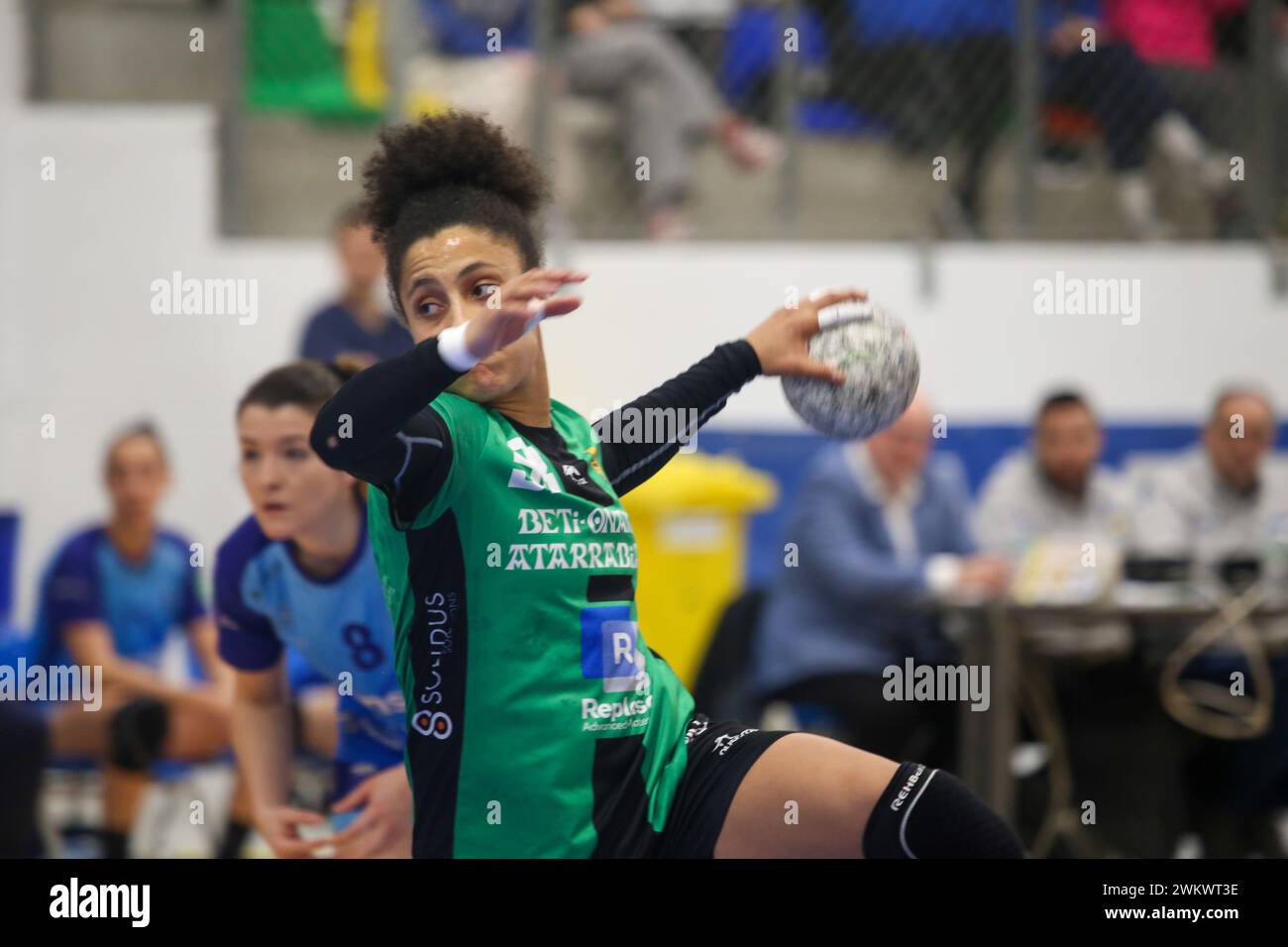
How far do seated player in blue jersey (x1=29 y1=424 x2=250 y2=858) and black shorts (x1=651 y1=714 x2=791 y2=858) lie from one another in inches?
126

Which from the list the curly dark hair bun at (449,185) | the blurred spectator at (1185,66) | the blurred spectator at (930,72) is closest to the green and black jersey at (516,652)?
the curly dark hair bun at (449,185)

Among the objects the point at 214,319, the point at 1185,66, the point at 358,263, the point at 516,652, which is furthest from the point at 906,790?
the point at 1185,66

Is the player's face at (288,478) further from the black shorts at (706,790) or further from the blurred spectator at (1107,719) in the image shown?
the blurred spectator at (1107,719)

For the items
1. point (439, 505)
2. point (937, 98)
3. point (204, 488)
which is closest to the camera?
point (439, 505)

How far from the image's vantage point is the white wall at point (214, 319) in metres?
7.38

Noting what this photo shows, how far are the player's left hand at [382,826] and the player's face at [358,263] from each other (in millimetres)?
3204

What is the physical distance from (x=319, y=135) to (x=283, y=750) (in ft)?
14.5

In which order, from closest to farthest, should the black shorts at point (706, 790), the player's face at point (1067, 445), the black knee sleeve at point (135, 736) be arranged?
the black shorts at point (706, 790)
the black knee sleeve at point (135, 736)
the player's face at point (1067, 445)

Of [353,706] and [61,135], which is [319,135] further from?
[353,706]

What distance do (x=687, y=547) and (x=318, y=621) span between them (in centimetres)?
333

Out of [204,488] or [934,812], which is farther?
[204,488]

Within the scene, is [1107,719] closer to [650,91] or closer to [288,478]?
[650,91]

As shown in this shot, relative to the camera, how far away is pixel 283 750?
390 centimetres
